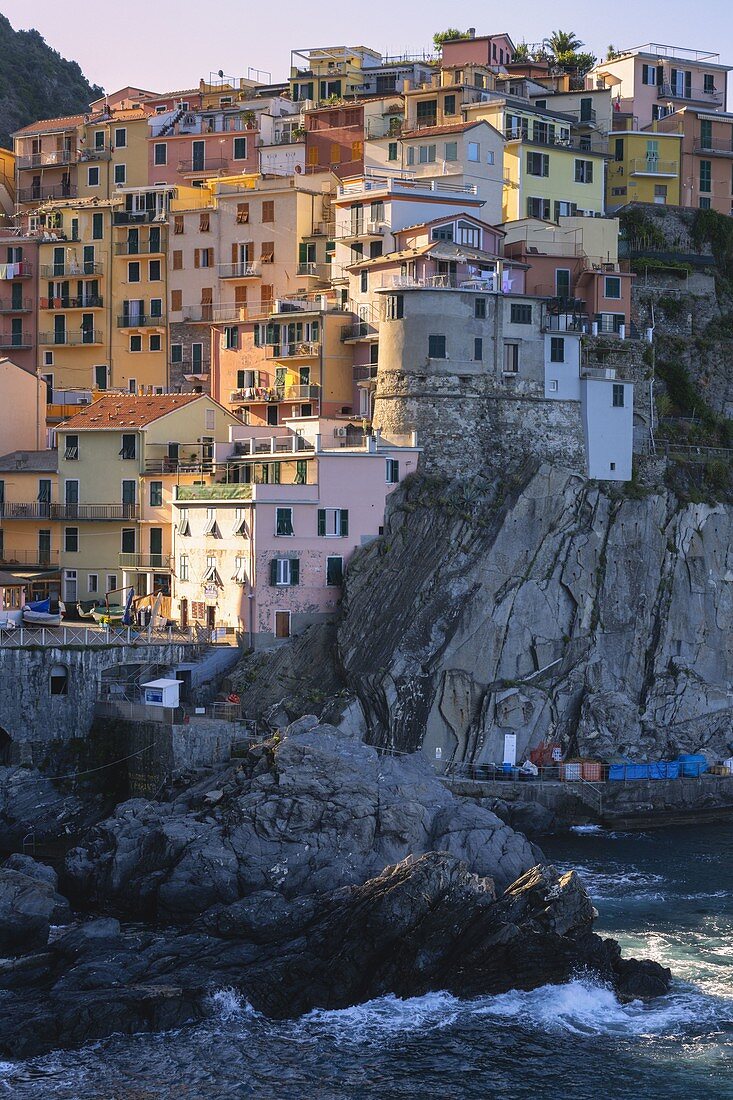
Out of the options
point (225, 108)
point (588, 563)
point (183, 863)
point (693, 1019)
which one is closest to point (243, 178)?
point (225, 108)

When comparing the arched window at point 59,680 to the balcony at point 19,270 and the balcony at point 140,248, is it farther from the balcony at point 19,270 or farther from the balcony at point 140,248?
the balcony at point 19,270

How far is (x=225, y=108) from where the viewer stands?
99312 mm

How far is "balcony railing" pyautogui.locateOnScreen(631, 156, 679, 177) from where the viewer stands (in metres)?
95.6

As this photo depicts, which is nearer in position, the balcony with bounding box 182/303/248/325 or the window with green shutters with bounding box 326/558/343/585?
the window with green shutters with bounding box 326/558/343/585

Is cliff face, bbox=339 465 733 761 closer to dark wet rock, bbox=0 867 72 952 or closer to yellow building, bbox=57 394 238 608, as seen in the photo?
yellow building, bbox=57 394 238 608

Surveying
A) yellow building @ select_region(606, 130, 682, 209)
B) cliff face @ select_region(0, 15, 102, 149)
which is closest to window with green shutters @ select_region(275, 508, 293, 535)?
yellow building @ select_region(606, 130, 682, 209)

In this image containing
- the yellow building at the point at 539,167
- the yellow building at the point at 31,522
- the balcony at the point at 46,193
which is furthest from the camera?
the balcony at the point at 46,193

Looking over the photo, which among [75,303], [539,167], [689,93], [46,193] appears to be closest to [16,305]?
[75,303]

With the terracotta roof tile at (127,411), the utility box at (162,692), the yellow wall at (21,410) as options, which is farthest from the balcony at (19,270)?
the utility box at (162,692)

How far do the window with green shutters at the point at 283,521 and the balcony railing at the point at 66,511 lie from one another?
916 cm

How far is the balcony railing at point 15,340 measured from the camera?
9588cm

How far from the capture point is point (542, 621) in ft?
245

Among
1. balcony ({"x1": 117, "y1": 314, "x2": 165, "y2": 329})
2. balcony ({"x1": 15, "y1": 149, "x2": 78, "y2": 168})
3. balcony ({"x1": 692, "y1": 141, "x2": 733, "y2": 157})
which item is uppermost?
balcony ({"x1": 15, "y1": 149, "x2": 78, "y2": 168})

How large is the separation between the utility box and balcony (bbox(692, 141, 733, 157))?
150 feet
